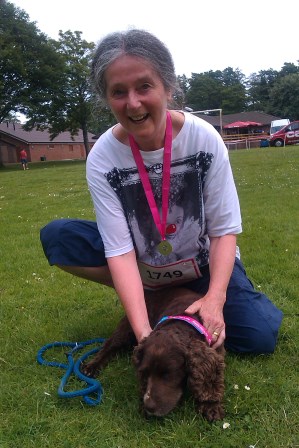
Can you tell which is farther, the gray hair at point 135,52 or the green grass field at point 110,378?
the gray hair at point 135,52

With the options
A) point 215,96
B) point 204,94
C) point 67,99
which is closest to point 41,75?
point 67,99

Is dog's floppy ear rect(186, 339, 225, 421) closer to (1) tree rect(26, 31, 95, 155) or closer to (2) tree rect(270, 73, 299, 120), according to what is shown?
(1) tree rect(26, 31, 95, 155)

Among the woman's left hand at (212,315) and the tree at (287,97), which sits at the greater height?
the tree at (287,97)

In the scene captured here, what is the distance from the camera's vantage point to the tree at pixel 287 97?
72125 mm

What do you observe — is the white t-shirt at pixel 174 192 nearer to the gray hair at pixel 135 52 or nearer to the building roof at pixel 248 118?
the gray hair at pixel 135 52

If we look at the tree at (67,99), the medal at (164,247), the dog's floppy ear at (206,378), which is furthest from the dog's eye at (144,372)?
the tree at (67,99)

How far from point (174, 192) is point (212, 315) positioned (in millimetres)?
844

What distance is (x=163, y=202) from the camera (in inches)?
120

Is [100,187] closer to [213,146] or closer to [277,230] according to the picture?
[213,146]

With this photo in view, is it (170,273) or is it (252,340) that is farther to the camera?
(170,273)

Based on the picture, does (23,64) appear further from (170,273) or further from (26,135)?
(170,273)

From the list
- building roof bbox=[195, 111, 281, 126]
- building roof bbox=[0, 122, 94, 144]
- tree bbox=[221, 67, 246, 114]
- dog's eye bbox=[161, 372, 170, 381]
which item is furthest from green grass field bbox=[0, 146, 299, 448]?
tree bbox=[221, 67, 246, 114]

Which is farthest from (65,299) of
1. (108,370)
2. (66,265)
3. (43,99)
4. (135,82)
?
(43,99)

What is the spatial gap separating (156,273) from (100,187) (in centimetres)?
72
